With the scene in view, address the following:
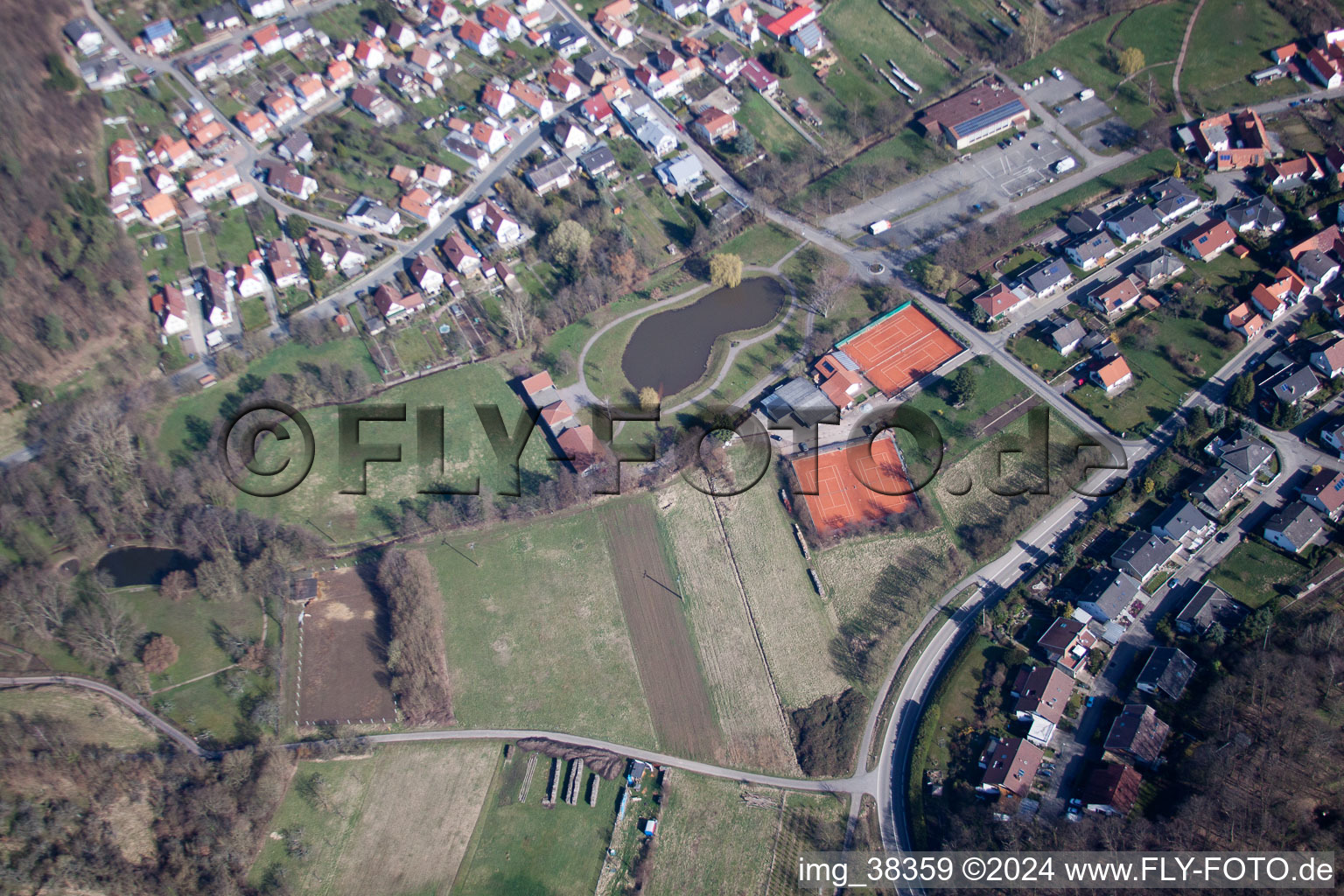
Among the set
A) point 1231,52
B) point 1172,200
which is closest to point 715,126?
point 1172,200

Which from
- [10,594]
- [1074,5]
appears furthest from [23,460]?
[1074,5]

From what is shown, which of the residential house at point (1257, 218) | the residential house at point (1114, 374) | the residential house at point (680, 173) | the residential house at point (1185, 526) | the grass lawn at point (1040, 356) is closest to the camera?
the residential house at point (1185, 526)

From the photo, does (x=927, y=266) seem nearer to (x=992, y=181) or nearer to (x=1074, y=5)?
(x=992, y=181)

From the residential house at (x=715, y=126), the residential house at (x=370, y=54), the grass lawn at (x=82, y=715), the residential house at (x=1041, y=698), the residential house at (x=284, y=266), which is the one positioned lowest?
the grass lawn at (x=82, y=715)

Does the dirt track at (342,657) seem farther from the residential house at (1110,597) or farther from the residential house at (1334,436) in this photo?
the residential house at (1334,436)

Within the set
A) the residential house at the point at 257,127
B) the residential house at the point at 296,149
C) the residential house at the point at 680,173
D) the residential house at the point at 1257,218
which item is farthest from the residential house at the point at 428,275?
the residential house at the point at 1257,218

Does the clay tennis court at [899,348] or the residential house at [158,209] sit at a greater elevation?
the residential house at [158,209]

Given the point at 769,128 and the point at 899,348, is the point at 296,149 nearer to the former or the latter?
the point at 769,128
